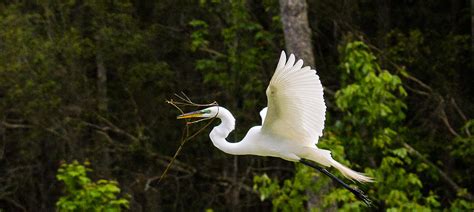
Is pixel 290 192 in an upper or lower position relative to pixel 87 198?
upper

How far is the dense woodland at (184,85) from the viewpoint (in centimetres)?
1245

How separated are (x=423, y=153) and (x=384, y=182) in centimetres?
204

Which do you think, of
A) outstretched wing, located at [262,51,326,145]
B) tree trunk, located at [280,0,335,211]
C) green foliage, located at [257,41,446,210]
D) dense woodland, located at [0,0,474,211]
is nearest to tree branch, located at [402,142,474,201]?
dense woodland, located at [0,0,474,211]

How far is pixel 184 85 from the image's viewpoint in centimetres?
1408

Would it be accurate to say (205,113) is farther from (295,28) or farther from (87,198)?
(295,28)

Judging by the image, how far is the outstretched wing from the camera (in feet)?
19.5

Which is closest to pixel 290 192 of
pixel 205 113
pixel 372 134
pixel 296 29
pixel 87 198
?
pixel 372 134

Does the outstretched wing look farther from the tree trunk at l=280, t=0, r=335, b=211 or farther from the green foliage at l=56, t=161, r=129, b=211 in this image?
the tree trunk at l=280, t=0, r=335, b=211

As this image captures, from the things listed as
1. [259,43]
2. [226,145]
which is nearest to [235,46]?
[259,43]

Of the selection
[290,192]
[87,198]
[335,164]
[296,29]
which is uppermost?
[296,29]

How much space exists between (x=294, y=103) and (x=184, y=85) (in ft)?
25.9

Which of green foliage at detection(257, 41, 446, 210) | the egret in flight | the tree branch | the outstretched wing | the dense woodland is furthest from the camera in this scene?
the dense woodland

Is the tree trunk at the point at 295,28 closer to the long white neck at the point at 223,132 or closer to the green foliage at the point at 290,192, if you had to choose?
the green foliage at the point at 290,192


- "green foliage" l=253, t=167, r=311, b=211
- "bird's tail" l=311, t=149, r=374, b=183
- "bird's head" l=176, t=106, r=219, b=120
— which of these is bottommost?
"green foliage" l=253, t=167, r=311, b=211
